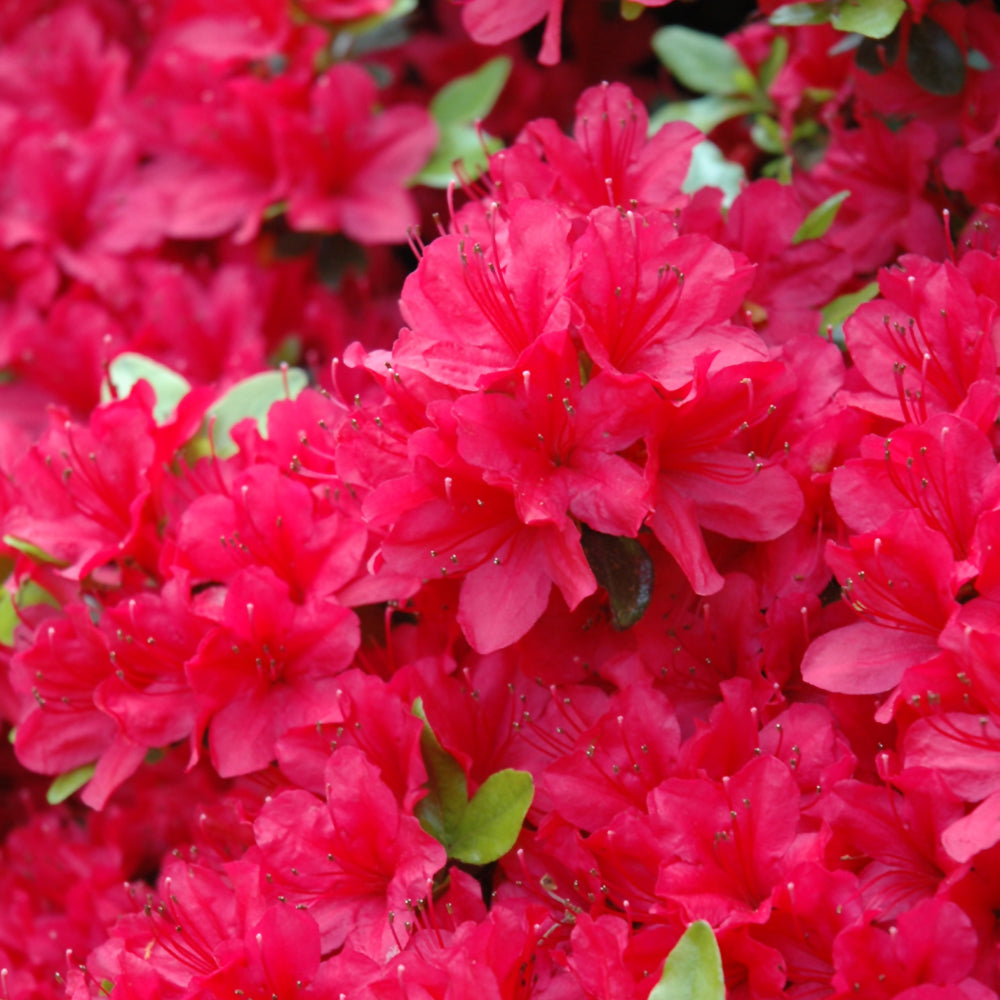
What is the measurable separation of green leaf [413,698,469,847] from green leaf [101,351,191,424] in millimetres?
500

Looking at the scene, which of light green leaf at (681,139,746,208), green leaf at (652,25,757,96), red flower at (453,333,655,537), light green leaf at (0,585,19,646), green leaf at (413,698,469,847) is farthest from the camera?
green leaf at (652,25,757,96)

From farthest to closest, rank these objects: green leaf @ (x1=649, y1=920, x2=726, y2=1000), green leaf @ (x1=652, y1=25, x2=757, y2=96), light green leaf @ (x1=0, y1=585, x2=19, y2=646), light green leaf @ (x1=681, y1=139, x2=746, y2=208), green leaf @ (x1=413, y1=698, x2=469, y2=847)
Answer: green leaf @ (x1=652, y1=25, x2=757, y2=96) < light green leaf @ (x1=681, y1=139, x2=746, y2=208) < light green leaf @ (x1=0, y1=585, x2=19, y2=646) < green leaf @ (x1=413, y1=698, x2=469, y2=847) < green leaf @ (x1=649, y1=920, x2=726, y2=1000)

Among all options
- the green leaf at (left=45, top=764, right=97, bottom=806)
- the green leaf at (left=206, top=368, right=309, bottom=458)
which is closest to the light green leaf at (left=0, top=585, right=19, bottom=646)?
the green leaf at (left=45, top=764, right=97, bottom=806)

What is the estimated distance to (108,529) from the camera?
3.89 feet

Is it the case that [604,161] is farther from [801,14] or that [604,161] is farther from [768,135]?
[768,135]

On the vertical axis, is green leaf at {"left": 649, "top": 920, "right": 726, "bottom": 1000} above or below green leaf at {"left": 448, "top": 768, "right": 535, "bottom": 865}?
above

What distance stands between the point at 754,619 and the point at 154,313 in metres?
0.94

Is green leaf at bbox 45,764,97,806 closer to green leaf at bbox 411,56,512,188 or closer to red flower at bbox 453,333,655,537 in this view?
red flower at bbox 453,333,655,537

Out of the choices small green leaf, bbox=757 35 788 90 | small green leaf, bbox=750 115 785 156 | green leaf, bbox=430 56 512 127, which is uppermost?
small green leaf, bbox=757 35 788 90

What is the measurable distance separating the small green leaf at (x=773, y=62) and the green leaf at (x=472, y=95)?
1.04 ft

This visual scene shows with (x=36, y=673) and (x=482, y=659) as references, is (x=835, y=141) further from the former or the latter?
(x=36, y=673)

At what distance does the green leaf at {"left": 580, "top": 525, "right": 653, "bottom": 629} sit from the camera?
98 cm

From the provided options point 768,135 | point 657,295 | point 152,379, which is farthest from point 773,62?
point 152,379

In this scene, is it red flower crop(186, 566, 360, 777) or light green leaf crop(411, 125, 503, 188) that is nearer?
red flower crop(186, 566, 360, 777)
